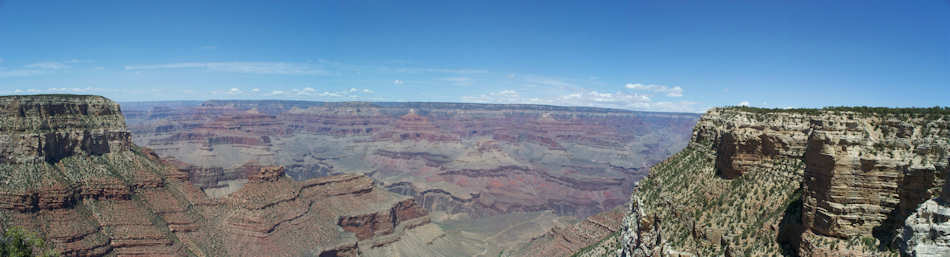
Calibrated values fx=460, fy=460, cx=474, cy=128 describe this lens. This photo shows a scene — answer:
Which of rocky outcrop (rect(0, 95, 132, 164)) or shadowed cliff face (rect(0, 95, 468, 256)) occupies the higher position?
rocky outcrop (rect(0, 95, 132, 164))

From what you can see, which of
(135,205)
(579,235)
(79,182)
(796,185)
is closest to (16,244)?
(796,185)

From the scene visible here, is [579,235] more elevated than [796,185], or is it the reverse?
[796,185]

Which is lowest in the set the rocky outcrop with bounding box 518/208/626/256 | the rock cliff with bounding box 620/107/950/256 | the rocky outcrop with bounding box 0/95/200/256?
the rocky outcrop with bounding box 518/208/626/256

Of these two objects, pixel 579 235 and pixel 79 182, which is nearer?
pixel 79 182

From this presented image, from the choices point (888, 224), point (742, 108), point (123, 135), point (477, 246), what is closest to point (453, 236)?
point (477, 246)

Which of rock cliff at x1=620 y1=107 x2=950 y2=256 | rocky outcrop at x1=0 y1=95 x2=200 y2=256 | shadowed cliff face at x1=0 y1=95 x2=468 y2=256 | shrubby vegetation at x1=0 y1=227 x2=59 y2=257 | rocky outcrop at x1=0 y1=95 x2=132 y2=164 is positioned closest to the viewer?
rock cliff at x1=620 y1=107 x2=950 y2=256

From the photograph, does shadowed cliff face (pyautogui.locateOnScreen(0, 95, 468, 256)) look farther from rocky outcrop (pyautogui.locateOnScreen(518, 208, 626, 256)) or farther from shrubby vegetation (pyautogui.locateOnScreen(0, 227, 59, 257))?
shrubby vegetation (pyautogui.locateOnScreen(0, 227, 59, 257))

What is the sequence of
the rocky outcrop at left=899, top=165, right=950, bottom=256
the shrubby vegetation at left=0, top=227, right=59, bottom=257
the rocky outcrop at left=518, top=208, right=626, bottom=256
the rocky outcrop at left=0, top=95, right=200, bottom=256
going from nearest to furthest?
the rocky outcrop at left=899, top=165, right=950, bottom=256 → the shrubby vegetation at left=0, top=227, right=59, bottom=257 → the rocky outcrop at left=0, top=95, right=200, bottom=256 → the rocky outcrop at left=518, top=208, right=626, bottom=256

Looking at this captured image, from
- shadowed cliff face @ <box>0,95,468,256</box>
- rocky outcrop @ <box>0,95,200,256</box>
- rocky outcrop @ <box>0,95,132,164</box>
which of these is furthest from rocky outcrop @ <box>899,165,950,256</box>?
rocky outcrop @ <box>0,95,132,164</box>

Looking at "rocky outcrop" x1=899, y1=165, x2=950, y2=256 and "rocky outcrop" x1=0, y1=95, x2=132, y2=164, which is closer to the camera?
"rocky outcrop" x1=899, y1=165, x2=950, y2=256

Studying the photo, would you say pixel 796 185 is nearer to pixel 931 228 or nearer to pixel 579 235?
→ pixel 931 228

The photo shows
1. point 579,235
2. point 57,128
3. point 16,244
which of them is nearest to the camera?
point 16,244
